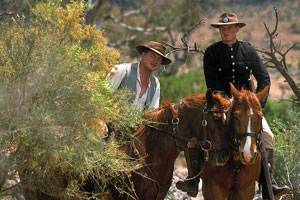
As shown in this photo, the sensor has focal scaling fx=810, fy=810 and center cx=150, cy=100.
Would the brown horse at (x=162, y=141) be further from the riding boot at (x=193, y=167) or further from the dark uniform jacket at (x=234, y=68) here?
the dark uniform jacket at (x=234, y=68)

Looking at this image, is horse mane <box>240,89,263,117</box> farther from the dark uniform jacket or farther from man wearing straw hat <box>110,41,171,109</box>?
man wearing straw hat <box>110,41,171,109</box>

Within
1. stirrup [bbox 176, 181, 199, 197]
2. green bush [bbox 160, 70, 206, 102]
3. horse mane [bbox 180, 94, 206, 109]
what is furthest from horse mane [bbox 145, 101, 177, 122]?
green bush [bbox 160, 70, 206, 102]

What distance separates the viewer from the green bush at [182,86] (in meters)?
25.5

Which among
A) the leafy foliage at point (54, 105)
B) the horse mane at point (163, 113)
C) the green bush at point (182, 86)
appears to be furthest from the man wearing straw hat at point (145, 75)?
the green bush at point (182, 86)

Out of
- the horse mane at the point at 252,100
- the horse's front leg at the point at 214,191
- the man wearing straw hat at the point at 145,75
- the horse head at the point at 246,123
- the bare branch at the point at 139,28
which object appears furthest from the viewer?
the bare branch at the point at 139,28

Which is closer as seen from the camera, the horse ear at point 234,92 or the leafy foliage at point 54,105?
the leafy foliage at point 54,105

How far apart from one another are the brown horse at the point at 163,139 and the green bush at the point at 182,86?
1635 centimetres

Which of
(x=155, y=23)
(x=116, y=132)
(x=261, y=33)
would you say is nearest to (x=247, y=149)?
(x=116, y=132)

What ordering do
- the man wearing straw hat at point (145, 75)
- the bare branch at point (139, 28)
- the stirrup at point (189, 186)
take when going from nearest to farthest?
the stirrup at point (189, 186) < the man wearing straw hat at point (145, 75) < the bare branch at point (139, 28)

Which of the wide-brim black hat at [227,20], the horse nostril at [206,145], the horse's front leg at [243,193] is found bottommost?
the horse's front leg at [243,193]

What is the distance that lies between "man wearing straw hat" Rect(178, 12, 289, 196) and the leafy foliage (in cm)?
147

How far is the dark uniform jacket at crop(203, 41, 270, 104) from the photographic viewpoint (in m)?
8.41

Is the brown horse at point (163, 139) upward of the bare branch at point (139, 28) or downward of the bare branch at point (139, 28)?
upward

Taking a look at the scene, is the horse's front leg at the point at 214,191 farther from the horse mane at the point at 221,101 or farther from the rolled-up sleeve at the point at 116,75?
the rolled-up sleeve at the point at 116,75
